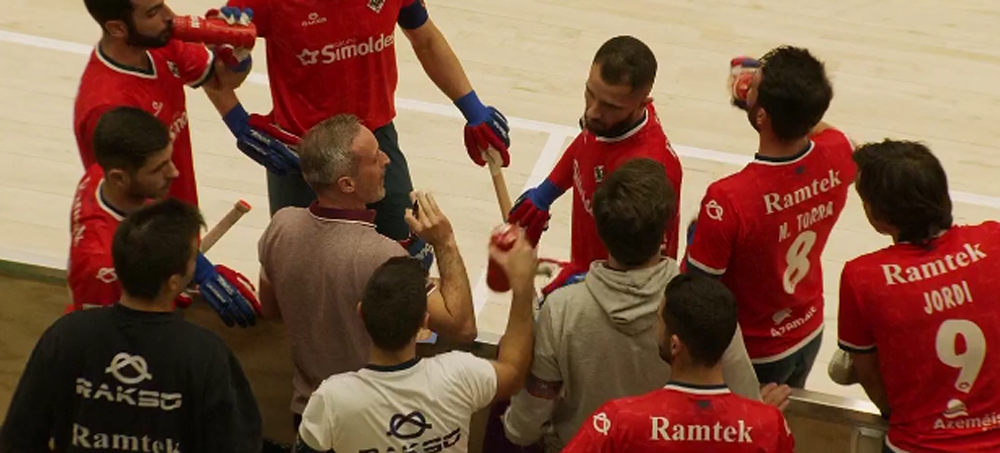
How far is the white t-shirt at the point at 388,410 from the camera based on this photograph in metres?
4.39

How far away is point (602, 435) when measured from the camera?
4.19 m

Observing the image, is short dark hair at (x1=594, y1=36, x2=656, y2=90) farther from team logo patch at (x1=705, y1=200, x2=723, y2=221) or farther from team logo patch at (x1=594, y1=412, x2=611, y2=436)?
team logo patch at (x1=594, y1=412, x2=611, y2=436)

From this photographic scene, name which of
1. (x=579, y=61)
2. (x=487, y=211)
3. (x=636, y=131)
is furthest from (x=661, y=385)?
(x=579, y=61)

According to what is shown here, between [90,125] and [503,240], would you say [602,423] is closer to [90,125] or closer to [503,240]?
[503,240]

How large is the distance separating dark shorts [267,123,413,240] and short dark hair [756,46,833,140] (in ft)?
6.52

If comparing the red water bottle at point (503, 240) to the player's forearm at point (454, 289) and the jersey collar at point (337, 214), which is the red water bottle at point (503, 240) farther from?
the jersey collar at point (337, 214)

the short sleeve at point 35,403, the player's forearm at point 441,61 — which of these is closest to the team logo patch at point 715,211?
the player's forearm at point 441,61

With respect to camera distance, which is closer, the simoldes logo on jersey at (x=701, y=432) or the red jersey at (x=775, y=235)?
the simoldes logo on jersey at (x=701, y=432)

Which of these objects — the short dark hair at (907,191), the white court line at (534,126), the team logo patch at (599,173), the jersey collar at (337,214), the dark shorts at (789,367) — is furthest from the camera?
the white court line at (534,126)

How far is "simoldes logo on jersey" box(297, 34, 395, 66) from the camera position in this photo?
6.09 metres

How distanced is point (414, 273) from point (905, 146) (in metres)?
1.69

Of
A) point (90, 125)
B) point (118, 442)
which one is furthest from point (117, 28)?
point (118, 442)

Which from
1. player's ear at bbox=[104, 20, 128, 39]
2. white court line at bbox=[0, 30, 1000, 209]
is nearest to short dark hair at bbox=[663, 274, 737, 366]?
player's ear at bbox=[104, 20, 128, 39]

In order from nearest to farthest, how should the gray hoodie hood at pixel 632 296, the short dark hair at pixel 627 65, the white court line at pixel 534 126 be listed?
the gray hoodie hood at pixel 632 296 → the short dark hair at pixel 627 65 → the white court line at pixel 534 126
